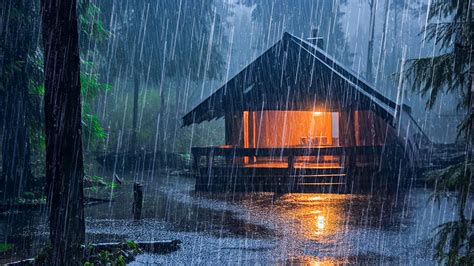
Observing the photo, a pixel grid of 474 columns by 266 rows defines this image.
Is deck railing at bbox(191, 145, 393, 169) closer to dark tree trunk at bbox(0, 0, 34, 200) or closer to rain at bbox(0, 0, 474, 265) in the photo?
rain at bbox(0, 0, 474, 265)

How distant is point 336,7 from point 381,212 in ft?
171

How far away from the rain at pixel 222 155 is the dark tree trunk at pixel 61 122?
0.02m

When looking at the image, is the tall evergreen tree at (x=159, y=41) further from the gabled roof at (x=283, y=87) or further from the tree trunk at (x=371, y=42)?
the tree trunk at (x=371, y=42)

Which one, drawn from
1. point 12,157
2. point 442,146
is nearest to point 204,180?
point 12,157

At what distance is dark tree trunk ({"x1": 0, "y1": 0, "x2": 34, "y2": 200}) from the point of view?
47.8ft

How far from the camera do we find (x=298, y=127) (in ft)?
85.1

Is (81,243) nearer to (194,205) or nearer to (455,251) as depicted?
(455,251)

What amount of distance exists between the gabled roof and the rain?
0.21ft

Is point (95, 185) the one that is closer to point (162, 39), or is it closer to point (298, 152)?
point (298, 152)

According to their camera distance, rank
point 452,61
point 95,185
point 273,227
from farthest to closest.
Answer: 1. point 95,185
2. point 273,227
3. point 452,61

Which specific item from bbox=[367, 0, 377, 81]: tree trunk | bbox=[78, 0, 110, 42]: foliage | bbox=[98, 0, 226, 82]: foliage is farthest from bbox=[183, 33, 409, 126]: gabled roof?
bbox=[367, 0, 377, 81]: tree trunk

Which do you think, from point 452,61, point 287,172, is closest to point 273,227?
point 452,61

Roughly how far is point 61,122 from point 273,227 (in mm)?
6027

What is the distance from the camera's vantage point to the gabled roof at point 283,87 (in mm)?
19234
